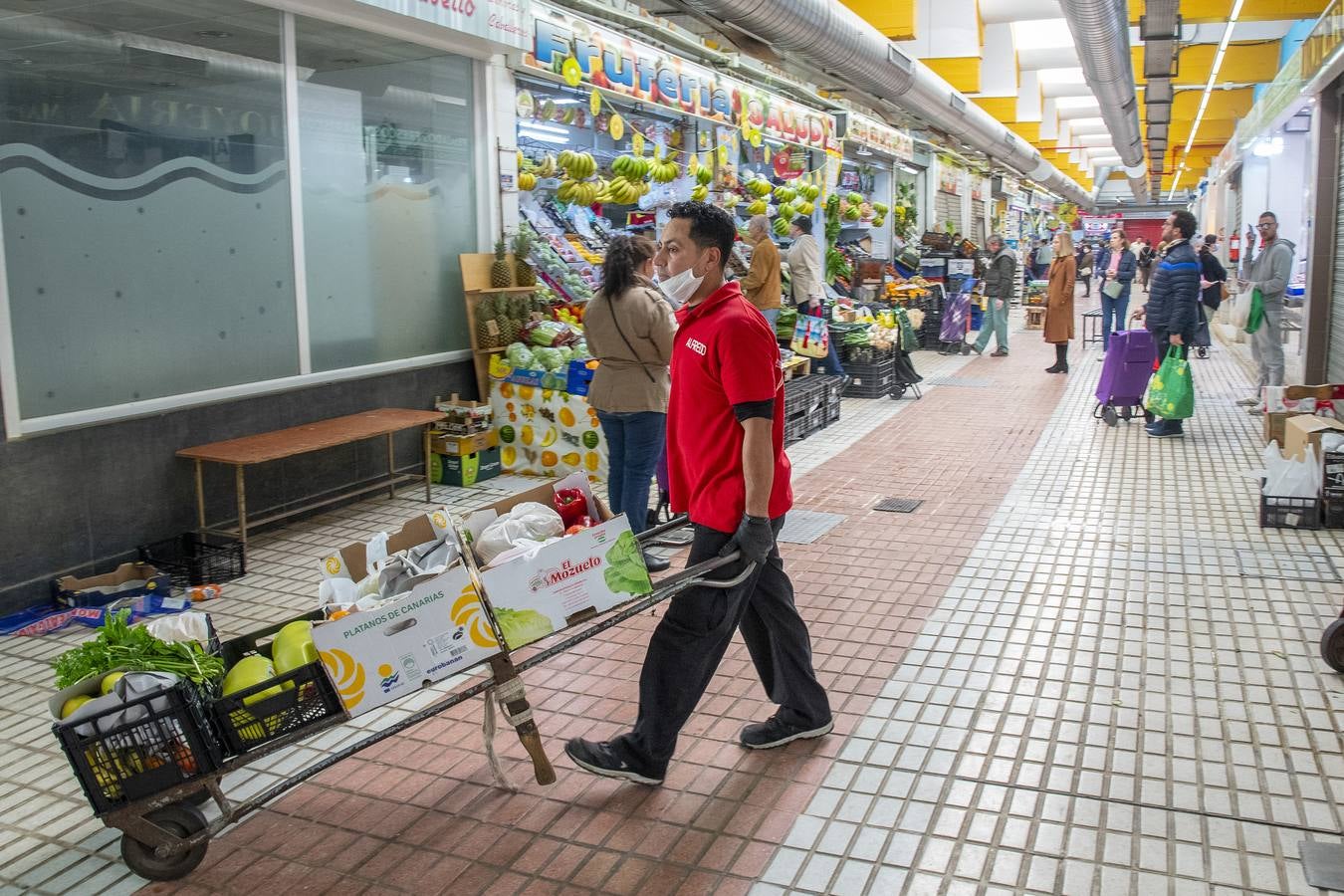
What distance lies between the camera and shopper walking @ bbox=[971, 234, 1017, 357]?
14.3 meters

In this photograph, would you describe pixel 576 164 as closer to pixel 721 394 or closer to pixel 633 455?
pixel 633 455

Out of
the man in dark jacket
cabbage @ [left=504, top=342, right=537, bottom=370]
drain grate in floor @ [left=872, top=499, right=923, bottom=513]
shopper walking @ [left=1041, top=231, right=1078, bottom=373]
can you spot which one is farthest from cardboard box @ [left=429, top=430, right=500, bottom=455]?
shopper walking @ [left=1041, top=231, right=1078, bottom=373]

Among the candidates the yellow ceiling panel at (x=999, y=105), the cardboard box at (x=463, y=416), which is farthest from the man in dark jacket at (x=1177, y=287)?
the yellow ceiling panel at (x=999, y=105)

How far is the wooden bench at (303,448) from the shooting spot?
5.97 meters

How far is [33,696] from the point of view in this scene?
441 cm

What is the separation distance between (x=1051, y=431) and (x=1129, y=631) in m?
5.39

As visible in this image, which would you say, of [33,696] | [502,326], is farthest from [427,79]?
[33,696]

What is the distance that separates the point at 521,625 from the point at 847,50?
7.59 m

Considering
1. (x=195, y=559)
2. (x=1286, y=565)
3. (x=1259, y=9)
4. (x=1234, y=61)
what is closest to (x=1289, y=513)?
(x=1286, y=565)

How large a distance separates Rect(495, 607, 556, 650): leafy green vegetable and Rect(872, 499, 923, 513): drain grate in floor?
437 centimetres

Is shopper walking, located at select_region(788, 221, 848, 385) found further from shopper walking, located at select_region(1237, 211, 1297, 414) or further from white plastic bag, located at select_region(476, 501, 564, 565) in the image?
white plastic bag, located at select_region(476, 501, 564, 565)

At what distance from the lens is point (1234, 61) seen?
58.4 feet

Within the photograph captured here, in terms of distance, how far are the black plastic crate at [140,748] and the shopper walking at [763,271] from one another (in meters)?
7.64

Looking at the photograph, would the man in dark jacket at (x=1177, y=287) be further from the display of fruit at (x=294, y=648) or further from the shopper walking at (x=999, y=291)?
the display of fruit at (x=294, y=648)
